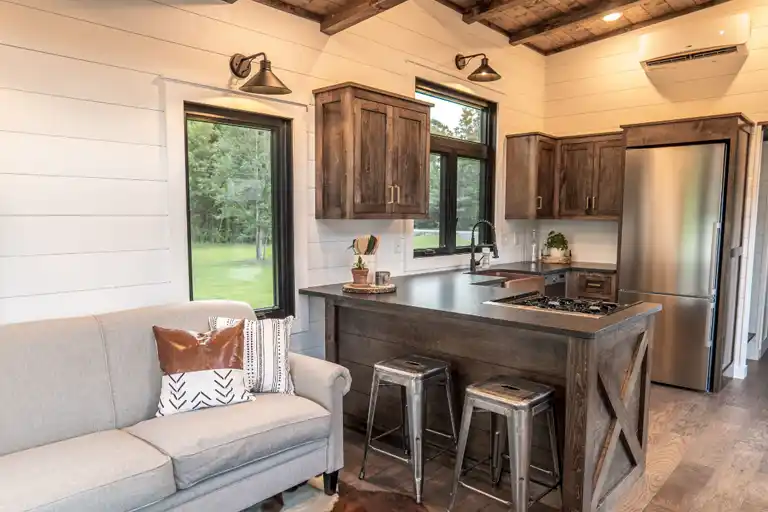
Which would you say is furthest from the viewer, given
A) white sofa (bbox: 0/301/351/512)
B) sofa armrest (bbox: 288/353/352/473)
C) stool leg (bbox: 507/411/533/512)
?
sofa armrest (bbox: 288/353/352/473)

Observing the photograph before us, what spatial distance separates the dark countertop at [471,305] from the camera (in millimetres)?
2314

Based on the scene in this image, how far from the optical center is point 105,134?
8.65 ft

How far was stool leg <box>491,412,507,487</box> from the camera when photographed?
2738 millimetres

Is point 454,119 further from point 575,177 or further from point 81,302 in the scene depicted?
point 81,302

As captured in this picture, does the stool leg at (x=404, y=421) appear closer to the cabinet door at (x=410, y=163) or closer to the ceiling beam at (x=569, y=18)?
the cabinet door at (x=410, y=163)

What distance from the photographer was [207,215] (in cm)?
315

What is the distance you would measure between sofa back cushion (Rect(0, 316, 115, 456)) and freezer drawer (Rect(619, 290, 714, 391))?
3.90 metres

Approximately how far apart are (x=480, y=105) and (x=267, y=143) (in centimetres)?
246

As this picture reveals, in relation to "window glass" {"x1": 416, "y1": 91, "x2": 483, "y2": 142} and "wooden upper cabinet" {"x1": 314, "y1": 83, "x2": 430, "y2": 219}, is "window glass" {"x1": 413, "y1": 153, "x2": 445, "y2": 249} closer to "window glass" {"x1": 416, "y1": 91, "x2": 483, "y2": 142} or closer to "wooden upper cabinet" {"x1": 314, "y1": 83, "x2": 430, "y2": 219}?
"window glass" {"x1": 416, "y1": 91, "x2": 483, "y2": 142}

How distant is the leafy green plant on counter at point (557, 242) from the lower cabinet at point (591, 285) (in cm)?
56

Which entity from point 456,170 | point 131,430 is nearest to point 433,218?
point 456,170

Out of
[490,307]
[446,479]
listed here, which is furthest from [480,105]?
[446,479]

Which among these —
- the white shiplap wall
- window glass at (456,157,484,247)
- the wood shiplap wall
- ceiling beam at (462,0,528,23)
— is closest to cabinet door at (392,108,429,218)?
the white shiplap wall

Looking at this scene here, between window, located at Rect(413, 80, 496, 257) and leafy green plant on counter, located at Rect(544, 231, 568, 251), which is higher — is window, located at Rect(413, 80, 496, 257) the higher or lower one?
the higher one
